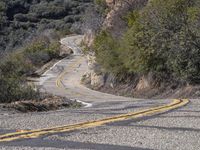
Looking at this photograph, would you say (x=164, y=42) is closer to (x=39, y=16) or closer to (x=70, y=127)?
(x=70, y=127)

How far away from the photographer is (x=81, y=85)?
54.2 meters

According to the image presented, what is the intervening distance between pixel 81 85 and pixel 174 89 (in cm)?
1976

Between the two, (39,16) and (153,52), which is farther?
(39,16)

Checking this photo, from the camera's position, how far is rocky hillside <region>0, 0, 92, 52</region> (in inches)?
3393

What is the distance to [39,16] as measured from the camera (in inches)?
3984

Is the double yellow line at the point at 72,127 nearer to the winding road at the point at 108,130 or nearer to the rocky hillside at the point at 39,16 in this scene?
the winding road at the point at 108,130

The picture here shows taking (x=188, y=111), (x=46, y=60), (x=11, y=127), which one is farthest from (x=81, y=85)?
(x=11, y=127)

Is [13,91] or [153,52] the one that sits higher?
[153,52]

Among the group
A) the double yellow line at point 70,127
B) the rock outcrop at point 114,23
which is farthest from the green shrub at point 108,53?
the double yellow line at point 70,127

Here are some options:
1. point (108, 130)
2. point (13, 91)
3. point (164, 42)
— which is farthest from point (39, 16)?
point (108, 130)


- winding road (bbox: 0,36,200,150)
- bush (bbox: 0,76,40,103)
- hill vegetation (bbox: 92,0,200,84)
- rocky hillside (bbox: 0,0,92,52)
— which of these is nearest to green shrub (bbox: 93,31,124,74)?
hill vegetation (bbox: 92,0,200,84)

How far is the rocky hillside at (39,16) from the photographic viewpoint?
86.2 m

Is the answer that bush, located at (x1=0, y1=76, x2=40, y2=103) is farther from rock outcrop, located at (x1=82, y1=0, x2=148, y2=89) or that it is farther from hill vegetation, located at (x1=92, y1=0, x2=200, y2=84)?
rock outcrop, located at (x1=82, y1=0, x2=148, y2=89)

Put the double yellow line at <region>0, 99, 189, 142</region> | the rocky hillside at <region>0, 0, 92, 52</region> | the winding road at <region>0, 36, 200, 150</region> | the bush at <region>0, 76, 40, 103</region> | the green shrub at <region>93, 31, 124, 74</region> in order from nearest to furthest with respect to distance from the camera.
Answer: the winding road at <region>0, 36, 200, 150</region> → the double yellow line at <region>0, 99, 189, 142</region> → the bush at <region>0, 76, 40, 103</region> → the green shrub at <region>93, 31, 124, 74</region> → the rocky hillside at <region>0, 0, 92, 52</region>
